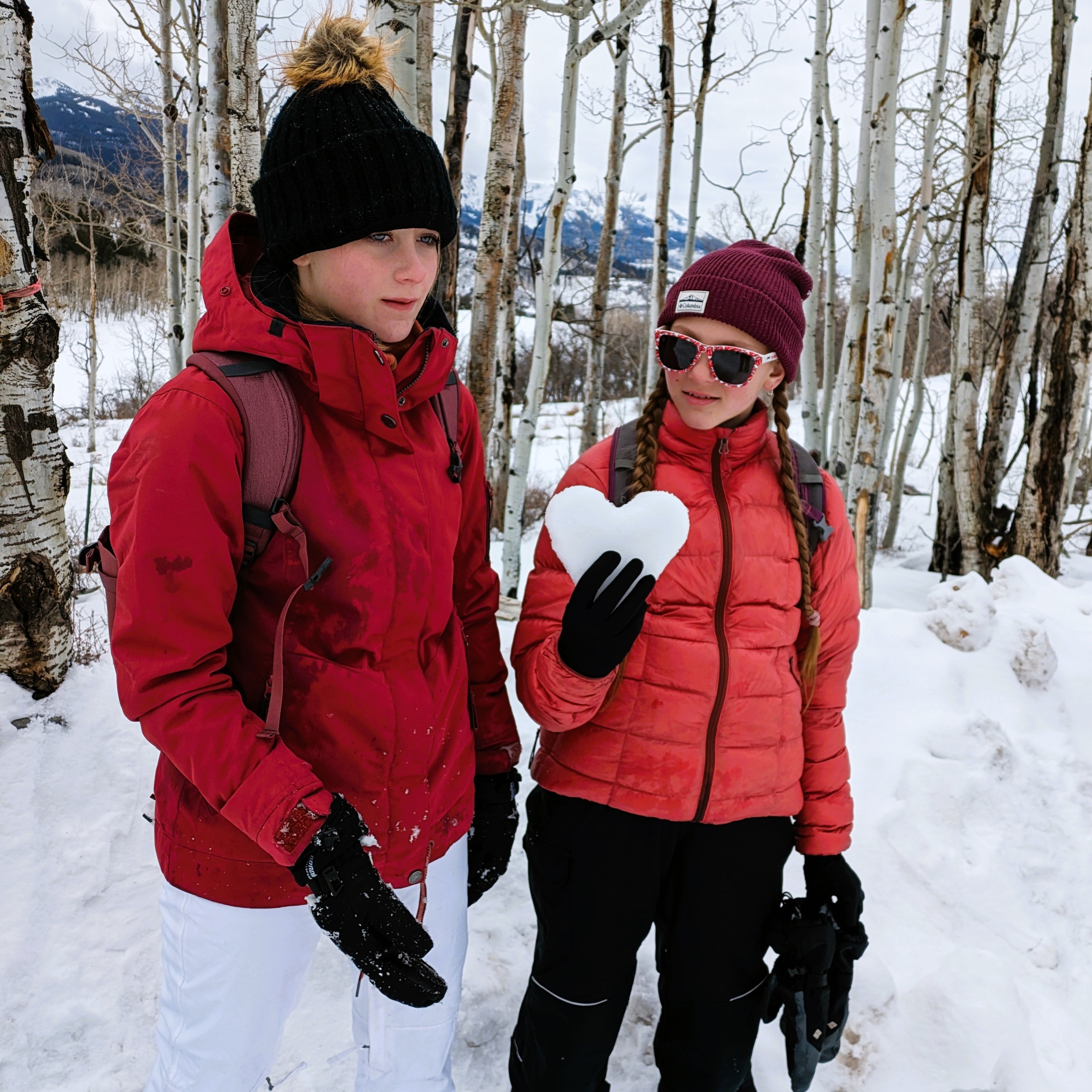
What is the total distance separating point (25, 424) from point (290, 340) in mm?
1947

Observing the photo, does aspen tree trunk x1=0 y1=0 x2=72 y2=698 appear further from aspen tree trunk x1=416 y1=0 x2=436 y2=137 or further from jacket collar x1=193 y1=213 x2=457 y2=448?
aspen tree trunk x1=416 y1=0 x2=436 y2=137

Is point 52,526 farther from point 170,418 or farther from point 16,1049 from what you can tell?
point 170,418

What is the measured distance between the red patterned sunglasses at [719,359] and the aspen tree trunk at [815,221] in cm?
433

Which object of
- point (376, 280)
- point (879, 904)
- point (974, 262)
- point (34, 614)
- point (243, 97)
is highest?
point (243, 97)

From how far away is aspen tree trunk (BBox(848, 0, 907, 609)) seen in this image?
4.30 m

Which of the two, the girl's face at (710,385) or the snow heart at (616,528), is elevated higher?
the girl's face at (710,385)

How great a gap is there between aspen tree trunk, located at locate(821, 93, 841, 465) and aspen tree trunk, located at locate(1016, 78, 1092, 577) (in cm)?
153

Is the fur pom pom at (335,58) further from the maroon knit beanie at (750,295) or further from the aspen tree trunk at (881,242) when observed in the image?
the aspen tree trunk at (881,242)

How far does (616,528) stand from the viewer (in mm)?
1341

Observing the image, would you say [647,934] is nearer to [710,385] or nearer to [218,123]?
[710,385]

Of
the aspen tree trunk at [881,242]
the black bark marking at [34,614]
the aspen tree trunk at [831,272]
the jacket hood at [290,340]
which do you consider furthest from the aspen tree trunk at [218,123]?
the aspen tree trunk at [831,272]

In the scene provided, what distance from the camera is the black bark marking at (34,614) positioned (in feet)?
8.20

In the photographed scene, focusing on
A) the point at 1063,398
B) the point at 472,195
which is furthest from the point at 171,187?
the point at 472,195

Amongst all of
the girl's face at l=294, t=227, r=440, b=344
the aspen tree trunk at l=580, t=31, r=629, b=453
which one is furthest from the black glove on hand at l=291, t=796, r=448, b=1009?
the aspen tree trunk at l=580, t=31, r=629, b=453
